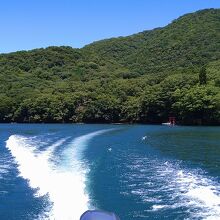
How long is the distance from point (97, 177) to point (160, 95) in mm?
79090

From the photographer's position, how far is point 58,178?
86.6ft

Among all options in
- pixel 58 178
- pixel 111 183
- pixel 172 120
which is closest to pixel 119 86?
pixel 172 120

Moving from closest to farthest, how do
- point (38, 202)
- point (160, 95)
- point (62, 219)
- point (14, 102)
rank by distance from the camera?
1. point (62, 219)
2. point (38, 202)
3. point (160, 95)
4. point (14, 102)

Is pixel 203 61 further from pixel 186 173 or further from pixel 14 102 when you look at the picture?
pixel 186 173

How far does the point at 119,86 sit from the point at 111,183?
106537 millimetres

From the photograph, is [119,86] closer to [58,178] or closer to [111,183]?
[58,178]

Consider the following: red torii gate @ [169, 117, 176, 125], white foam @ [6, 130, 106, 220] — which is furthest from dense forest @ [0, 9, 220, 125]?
white foam @ [6, 130, 106, 220]

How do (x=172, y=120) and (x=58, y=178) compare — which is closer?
(x=58, y=178)

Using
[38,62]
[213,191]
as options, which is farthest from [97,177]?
[38,62]

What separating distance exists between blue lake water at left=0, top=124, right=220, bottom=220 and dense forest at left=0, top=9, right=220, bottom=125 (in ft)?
194

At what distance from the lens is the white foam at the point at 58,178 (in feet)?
64.5

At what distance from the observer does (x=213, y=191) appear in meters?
22.2

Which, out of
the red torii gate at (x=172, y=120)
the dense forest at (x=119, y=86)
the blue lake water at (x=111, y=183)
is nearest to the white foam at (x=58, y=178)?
the blue lake water at (x=111, y=183)

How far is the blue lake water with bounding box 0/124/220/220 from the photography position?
1945 centimetres
